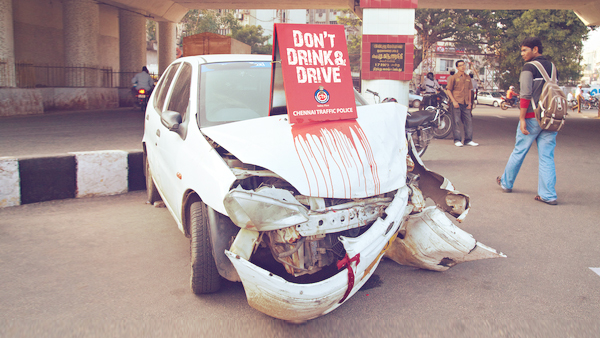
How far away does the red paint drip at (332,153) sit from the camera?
9.21 feet

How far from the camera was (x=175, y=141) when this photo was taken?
11.7 ft

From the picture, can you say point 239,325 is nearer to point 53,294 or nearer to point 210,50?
point 53,294

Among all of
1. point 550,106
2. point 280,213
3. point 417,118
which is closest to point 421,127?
point 417,118

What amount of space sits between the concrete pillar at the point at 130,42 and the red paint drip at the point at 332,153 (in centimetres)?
1945

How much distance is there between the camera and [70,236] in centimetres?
422

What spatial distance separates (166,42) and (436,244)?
896 inches

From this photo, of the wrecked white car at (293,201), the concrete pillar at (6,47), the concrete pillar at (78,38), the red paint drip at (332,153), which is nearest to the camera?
the wrecked white car at (293,201)

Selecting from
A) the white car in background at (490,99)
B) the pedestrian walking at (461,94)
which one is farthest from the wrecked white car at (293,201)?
the white car in background at (490,99)

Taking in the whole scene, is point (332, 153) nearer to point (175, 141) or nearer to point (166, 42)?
point (175, 141)

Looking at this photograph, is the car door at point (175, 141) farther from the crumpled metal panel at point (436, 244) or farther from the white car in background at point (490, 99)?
the white car in background at point (490, 99)

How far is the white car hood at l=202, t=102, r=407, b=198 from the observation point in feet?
9.13

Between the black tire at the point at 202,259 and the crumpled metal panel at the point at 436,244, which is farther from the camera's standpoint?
the crumpled metal panel at the point at 436,244

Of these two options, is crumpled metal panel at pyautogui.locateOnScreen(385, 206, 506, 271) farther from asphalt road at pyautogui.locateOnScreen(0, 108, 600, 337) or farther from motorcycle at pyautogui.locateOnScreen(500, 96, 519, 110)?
motorcycle at pyautogui.locateOnScreen(500, 96, 519, 110)

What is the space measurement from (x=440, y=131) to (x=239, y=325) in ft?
31.7
